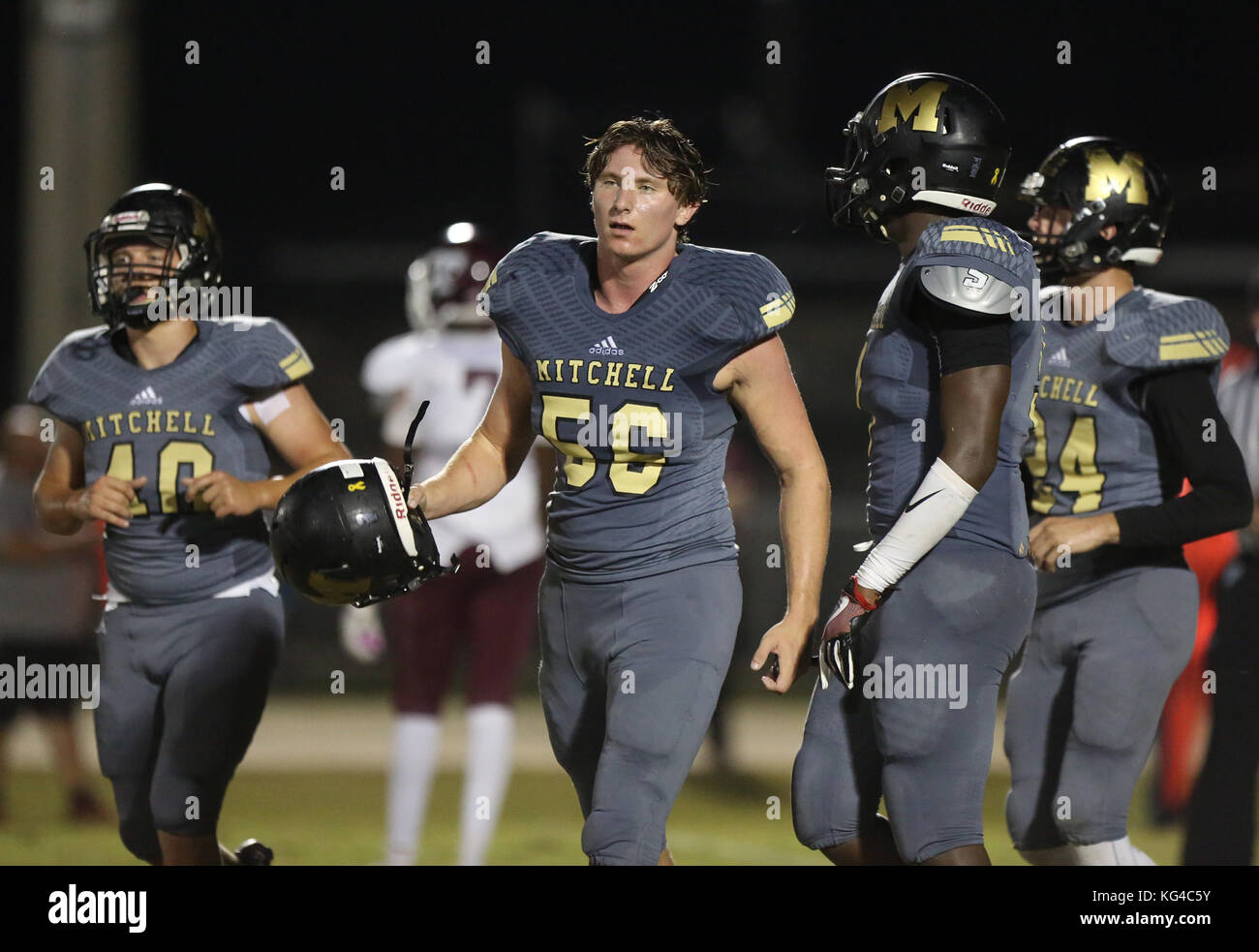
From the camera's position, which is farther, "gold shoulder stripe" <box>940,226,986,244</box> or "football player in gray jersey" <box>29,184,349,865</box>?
"football player in gray jersey" <box>29,184,349,865</box>

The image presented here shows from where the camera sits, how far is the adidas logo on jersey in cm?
300

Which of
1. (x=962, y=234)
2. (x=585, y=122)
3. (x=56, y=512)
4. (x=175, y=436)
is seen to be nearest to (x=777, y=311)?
(x=962, y=234)

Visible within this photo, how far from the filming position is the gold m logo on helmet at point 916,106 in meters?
3.00

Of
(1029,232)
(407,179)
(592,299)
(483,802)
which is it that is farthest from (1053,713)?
(407,179)

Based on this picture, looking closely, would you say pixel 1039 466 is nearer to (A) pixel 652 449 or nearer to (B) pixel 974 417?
(B) pixel 974 417

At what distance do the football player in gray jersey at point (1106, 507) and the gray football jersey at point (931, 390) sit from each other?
1.49ft

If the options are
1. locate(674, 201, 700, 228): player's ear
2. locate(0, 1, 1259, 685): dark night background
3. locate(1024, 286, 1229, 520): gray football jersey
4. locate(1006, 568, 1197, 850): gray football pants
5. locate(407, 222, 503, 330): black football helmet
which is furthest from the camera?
locate(0, 1, 1259, 685): dark night background

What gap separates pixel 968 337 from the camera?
2.76 m

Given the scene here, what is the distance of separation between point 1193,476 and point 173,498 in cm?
236

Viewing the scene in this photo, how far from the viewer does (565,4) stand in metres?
12.4

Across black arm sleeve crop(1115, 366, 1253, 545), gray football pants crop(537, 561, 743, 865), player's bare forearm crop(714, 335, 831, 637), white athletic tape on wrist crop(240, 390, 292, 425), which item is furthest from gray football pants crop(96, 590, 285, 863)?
black arm sleeve crop(1115, 366, 1253, 545)

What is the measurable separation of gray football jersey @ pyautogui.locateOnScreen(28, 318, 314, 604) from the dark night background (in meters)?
5.26

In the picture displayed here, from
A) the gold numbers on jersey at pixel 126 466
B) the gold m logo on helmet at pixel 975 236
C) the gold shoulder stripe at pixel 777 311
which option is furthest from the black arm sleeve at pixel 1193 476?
the gold numbers on jersey at pixel 126 466

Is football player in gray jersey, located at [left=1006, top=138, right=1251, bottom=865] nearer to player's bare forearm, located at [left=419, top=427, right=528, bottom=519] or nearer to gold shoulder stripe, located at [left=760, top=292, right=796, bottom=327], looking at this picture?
gold shoulder stripe, located at [left=760, top=292, right=796, bottom=327]
